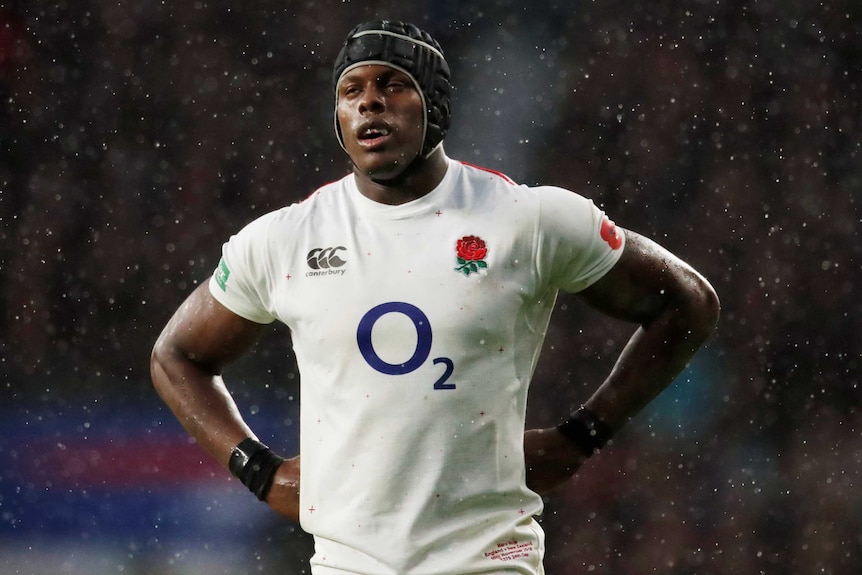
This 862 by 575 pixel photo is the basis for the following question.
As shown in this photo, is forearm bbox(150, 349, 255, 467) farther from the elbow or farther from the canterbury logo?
the elbow

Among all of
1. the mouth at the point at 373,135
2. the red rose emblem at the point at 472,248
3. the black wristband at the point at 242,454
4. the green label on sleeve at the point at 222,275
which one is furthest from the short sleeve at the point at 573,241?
the black wristband at the point at 242,454

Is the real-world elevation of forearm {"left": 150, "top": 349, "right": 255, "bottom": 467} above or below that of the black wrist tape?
above

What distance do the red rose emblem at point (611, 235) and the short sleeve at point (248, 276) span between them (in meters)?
0.72

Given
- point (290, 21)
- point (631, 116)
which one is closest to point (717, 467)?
point (631, 116)

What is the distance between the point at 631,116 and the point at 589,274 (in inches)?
129

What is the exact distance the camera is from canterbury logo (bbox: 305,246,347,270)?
2457mm

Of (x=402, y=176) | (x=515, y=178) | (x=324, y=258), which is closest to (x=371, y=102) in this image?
(x=402, y=176)

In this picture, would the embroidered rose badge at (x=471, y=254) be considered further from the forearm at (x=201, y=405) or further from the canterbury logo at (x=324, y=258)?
the forearm at (x=201, y=405)

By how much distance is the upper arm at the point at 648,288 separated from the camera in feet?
8.55

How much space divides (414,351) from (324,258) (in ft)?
0.96

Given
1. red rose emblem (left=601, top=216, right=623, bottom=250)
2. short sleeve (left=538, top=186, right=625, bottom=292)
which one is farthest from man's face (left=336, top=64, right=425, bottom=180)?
red rose emblem (left=601, top=216, right=623, bottom=250)

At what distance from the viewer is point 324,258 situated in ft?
8.13

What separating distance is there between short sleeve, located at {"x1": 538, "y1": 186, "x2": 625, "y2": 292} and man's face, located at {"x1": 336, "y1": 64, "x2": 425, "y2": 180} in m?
0.30

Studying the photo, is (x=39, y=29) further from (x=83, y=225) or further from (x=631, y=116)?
(x=631, y=116)
